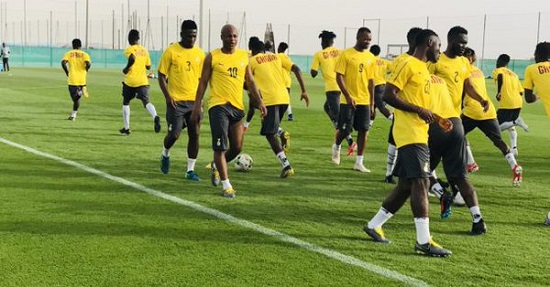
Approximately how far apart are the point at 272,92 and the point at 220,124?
212 centimetres

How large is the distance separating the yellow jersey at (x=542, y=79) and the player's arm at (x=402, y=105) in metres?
3.07

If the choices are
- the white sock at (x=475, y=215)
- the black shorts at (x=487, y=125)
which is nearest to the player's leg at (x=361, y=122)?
the black shorts at (x=487, y=125)

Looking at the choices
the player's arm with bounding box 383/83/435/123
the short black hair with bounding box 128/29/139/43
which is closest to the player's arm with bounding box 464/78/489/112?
the player's arm with bounding box 383/83/435/123

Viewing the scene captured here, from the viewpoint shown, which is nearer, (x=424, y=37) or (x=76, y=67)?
(x=424, y=37)

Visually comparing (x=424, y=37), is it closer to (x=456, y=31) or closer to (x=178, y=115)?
(x=456, y=31)

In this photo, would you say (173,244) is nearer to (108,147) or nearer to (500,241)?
(500,241)

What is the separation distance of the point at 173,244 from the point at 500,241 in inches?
125

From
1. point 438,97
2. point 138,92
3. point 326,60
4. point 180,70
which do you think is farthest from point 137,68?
point 438,97

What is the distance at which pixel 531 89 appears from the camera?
312 inches

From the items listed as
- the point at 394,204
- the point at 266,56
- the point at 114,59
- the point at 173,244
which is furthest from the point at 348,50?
the point at 114,59

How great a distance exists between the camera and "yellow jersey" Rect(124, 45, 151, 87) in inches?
542

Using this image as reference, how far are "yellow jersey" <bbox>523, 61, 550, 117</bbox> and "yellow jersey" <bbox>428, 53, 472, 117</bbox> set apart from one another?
1274 mm

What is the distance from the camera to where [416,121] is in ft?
18.0

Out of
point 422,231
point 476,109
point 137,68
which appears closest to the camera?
point 422,231
